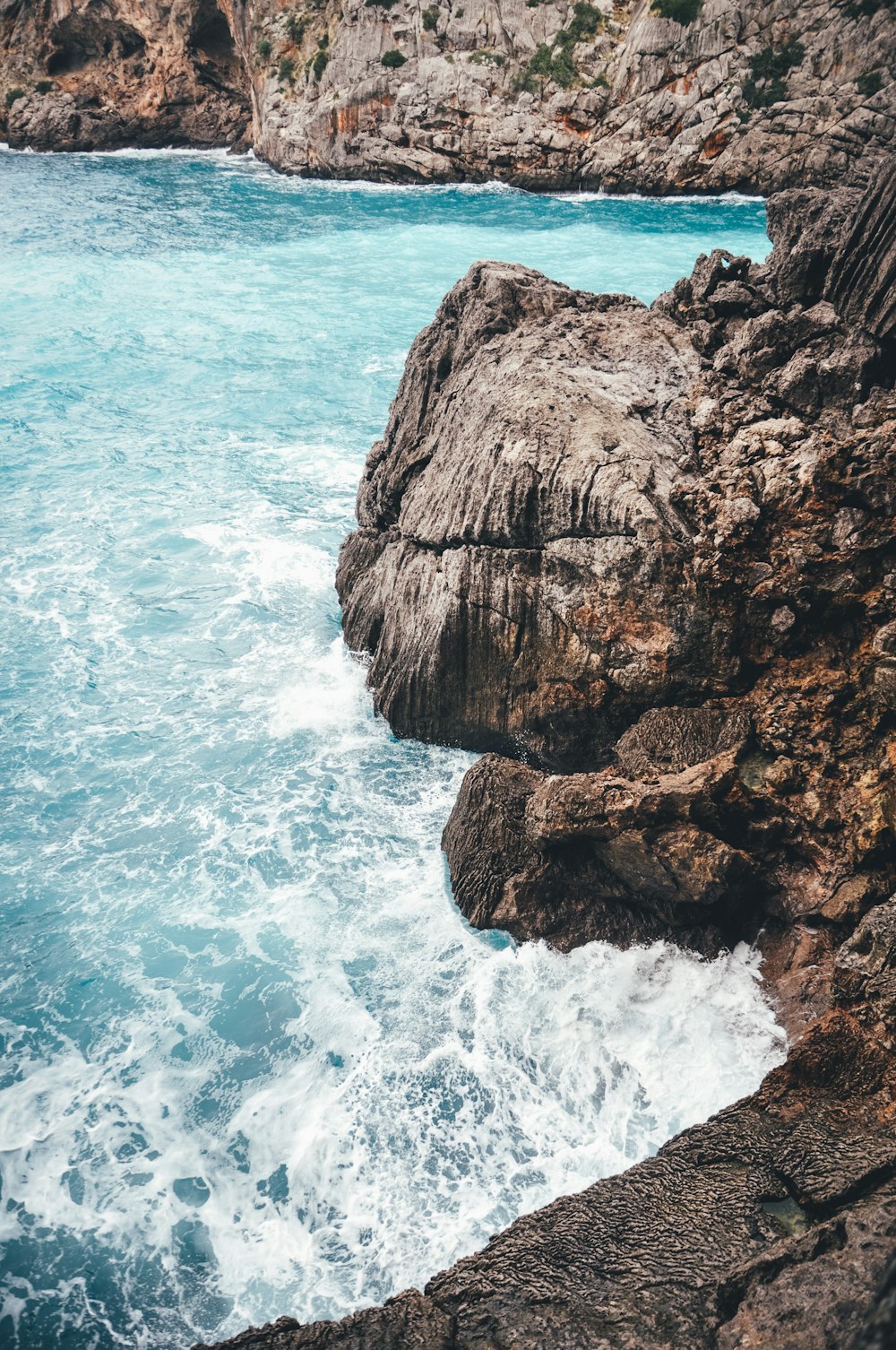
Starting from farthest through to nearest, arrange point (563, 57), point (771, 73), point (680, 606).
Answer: point (563, 57)
point (771, 73)
point (680, 606)

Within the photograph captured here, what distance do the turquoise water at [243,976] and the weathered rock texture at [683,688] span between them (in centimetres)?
126

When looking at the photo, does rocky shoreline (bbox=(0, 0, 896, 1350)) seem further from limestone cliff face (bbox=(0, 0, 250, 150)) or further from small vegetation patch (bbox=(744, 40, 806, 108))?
limestone cliff face (bbox=(0, 0, 250, 150))

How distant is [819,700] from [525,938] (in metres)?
4.94

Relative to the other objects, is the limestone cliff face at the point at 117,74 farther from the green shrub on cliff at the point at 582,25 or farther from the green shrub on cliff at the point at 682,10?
the green shrub on cliff at the point at 682,10

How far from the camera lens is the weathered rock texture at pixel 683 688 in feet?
26.3

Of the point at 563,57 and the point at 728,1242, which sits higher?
the point at 563,57

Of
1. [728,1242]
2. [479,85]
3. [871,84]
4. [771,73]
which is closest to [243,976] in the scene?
[728,1242]

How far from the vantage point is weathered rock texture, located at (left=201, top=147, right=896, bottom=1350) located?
8.02 m

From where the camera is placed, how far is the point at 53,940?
45.4ft

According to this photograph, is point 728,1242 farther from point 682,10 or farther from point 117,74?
point 117,74

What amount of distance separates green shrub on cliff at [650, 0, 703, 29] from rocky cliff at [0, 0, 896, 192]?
0.21 feet

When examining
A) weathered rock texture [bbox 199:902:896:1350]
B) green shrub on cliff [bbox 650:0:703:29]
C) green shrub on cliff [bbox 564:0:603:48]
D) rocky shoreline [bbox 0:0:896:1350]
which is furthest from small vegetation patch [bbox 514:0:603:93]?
weathered rock texture [bbox 199:902:896:1350]

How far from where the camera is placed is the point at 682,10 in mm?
48688

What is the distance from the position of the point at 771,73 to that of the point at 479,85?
15.8 meters
